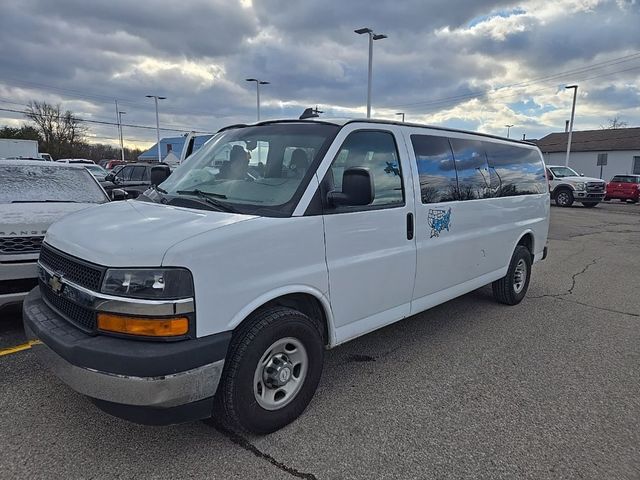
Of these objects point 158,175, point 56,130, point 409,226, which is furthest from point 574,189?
point 56,130

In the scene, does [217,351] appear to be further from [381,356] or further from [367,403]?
[381,356]

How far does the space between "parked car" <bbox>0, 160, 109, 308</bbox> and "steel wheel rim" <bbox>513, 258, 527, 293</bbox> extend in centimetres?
537

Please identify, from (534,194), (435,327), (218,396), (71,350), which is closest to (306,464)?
(218,396)

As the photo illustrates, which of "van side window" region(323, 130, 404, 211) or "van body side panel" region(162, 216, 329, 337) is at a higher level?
"van side window" region(323, 130, 404, 211)

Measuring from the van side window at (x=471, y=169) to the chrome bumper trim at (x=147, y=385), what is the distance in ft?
9.93

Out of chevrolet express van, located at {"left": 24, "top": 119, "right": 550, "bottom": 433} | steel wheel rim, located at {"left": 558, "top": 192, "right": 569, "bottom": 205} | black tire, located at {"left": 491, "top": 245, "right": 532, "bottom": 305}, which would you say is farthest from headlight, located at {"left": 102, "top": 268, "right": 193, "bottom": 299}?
steel wheel rim, located at {"left": 558, "top": 192, "right": 569, "bottom": 205}

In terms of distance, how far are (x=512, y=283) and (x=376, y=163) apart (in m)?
3.13

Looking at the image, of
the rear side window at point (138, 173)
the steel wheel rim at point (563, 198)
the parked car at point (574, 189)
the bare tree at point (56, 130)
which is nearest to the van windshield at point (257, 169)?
the rear side window at point (138, 173)

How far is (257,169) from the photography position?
3.35 meters

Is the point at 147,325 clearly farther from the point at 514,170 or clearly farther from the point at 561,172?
the point at 561,172

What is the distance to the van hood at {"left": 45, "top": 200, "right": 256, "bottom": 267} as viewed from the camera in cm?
242

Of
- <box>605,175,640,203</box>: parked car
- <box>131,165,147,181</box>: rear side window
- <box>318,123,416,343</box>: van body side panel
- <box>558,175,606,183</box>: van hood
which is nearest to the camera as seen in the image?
<box>318,123,416,343</box>: van body side panel

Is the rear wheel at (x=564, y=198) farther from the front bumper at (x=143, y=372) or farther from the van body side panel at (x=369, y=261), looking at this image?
the front bumper at (x=143, y=372)

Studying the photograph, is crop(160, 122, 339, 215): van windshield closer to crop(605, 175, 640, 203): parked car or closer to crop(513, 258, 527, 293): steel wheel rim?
crop(513, 258, 527, 293): steel wheel rim
